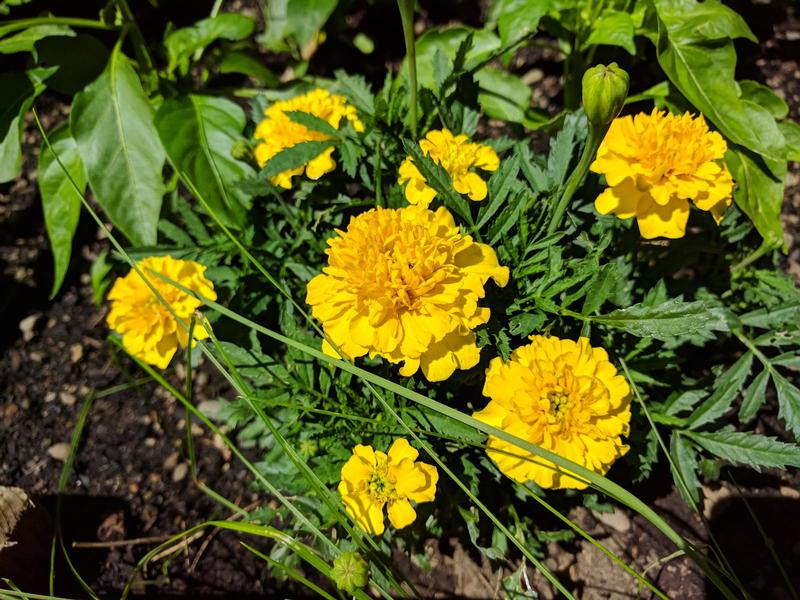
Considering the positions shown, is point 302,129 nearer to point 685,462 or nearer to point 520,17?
point 520,17

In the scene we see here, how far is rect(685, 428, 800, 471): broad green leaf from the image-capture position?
3.82ft

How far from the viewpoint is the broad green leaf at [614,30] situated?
1.50 metres

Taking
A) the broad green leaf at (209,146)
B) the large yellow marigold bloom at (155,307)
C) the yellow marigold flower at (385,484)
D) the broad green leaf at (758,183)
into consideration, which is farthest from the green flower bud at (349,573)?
the broad green leaf at (758,183)

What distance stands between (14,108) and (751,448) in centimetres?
193

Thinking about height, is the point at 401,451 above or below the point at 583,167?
below

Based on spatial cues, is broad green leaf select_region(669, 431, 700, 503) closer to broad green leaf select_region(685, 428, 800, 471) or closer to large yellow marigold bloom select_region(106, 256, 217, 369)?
broad green leaf select_region(685, 428, 800, 471)

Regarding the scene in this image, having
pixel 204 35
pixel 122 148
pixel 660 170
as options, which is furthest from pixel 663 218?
pixel 204 35

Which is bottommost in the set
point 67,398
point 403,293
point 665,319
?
point 67,398

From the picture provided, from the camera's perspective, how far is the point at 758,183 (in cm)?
144

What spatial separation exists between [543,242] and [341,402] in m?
0.50

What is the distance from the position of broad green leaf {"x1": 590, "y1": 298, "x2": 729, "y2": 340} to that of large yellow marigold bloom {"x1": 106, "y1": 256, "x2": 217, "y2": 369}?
84cm

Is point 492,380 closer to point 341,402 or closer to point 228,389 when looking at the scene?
point 341,402

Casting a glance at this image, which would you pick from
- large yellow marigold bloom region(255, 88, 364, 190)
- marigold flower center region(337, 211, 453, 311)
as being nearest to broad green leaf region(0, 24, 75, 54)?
large yellow marigold bloom region(255, 88, 364, 190)

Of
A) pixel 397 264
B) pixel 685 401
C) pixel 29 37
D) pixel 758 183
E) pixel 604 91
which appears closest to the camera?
pixel 604 91
